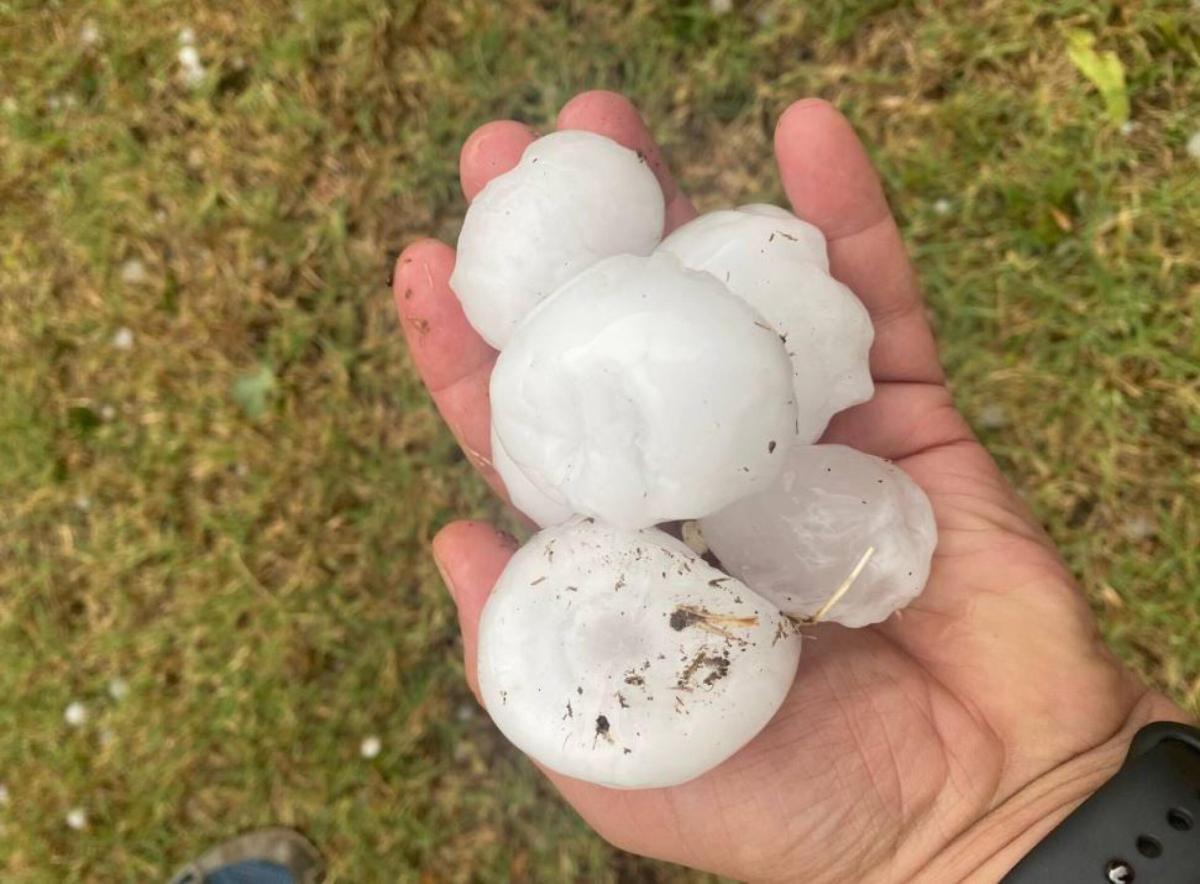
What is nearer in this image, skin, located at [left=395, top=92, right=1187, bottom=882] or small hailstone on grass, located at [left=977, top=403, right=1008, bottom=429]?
skin, located at [left=395, top=92, right=1187, bottom=882]

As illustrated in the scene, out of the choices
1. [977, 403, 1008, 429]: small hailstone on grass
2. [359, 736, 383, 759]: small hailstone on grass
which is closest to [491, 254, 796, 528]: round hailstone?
[977, 403, 1008, 429]: small hailstone on grass

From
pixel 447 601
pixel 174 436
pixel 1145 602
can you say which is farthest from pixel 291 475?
pixel 1145 602

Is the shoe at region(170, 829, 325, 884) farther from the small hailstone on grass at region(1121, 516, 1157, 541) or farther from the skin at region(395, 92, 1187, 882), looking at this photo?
the small hailstone on grass at region(1121, 516, 1157, 541)

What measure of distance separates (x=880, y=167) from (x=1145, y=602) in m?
0.92


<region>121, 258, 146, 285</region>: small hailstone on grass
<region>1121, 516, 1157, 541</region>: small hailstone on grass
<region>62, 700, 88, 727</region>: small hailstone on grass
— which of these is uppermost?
<region>121, 258, 146, 285</region>: small hailstone on grass

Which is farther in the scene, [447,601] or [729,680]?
[447,601]

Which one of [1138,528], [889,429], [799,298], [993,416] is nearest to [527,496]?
[799,298]

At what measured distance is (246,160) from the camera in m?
2.31

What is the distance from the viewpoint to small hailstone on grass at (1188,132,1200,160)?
207 centimetres

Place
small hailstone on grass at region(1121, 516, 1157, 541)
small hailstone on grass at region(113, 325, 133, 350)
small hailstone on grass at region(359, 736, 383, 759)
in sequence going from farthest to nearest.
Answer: small hailstone on grass at region(113, 325, 133, 350), small hailstone on grass at region(359, 736, 383, 759), small hailstone on grass at region(1121, 516, 1157, 541)

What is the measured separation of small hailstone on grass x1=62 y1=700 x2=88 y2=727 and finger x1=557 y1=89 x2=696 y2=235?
1.46 metres

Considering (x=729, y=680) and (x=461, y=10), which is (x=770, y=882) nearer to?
(x=729, y=680)

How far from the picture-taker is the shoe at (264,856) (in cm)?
215

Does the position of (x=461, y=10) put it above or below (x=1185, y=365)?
above
